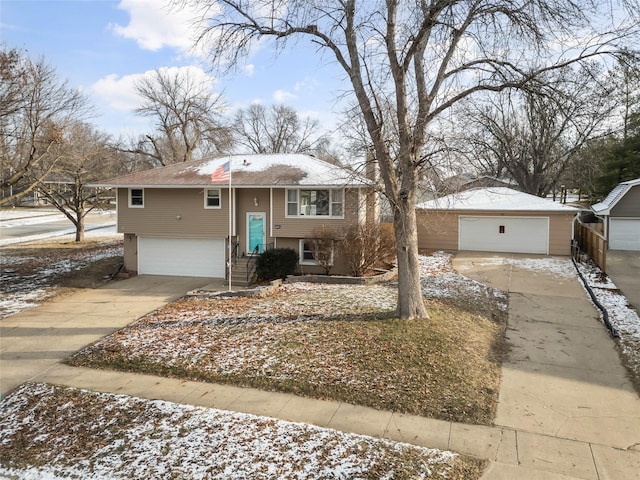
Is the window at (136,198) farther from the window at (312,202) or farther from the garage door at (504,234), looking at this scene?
the garage door at (504,234)

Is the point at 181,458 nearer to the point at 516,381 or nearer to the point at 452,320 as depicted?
the point at 516,381

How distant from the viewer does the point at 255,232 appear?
62.2 ft

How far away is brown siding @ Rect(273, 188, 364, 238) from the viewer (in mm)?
17359

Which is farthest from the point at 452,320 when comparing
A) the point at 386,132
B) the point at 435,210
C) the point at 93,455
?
the point at 435,210

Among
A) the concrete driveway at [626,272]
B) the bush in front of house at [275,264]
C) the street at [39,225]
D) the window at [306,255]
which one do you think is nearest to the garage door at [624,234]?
the concrete driveway at [626,272]

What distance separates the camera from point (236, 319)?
10.8 metres

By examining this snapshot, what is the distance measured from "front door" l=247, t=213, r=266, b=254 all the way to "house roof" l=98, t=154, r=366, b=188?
1624 millimetres

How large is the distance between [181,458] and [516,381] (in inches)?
216

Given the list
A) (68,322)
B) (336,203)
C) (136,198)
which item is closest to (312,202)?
(336,203)

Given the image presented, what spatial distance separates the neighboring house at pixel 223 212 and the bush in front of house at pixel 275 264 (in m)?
1.16

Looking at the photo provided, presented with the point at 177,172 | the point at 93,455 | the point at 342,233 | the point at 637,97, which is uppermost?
the point at 637,97

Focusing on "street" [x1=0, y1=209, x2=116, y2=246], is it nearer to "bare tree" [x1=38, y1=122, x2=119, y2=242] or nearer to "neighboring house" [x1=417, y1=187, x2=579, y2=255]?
"bare tree" [x1=38, y1=122, x2=119, y2=242]

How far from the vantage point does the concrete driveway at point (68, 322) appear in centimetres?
891

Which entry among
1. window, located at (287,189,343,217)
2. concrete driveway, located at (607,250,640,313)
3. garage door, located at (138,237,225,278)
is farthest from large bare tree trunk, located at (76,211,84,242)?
concrete driveway, located at (607,250,640,313)
